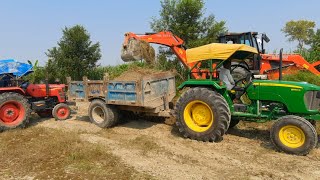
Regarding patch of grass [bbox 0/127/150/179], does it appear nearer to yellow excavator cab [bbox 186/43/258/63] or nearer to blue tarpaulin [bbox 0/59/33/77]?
blue tarpaulin [bbox 0/59/33/77]

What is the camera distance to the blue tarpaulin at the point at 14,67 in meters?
9.12

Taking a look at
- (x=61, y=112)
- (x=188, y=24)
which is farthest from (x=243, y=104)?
(x=188, y=24)

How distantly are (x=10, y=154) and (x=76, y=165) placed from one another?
1.75m

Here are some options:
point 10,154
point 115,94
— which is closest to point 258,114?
point 115,94

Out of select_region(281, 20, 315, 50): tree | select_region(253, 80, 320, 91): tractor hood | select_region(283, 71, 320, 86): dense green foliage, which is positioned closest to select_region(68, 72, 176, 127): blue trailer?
select_region(253, 80, 320, 91): tractor hood

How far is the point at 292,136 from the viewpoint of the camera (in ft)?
20.8

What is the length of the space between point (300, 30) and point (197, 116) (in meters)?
50.5

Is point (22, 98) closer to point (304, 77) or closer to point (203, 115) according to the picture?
point (203, 115)

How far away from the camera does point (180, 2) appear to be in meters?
17.8

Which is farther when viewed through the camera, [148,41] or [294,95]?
[148,41]

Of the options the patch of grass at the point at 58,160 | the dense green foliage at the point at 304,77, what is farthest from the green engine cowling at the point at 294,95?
the dense green foliage at the point at 304,77

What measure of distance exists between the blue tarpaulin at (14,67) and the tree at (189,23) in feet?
32.0

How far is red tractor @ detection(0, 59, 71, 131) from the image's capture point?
29.1 ft

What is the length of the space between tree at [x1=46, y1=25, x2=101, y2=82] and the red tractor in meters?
9.72
